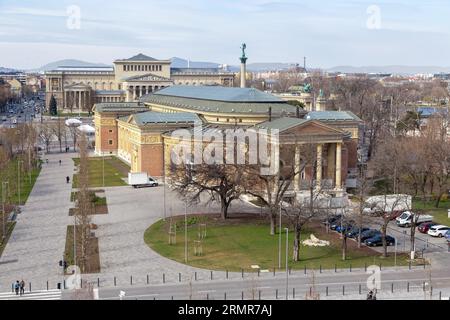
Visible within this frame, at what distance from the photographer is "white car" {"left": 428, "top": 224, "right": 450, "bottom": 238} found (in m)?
44.5

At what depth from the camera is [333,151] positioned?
61562 mm

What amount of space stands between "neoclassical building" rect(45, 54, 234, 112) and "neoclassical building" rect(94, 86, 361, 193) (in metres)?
70.7

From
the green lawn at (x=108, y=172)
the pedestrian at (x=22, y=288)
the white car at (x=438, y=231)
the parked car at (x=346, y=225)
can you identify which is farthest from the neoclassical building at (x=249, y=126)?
the pedestrian at (x=22, y=288)

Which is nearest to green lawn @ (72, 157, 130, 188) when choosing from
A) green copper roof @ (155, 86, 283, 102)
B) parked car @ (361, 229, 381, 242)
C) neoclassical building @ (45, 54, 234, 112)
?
green copper roof @ (155, 86, 283, 102)

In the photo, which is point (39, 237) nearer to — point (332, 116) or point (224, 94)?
point (224, 94)

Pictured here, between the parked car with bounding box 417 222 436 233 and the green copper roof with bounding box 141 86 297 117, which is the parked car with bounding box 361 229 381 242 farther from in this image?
the green copper roof with bounding box 141 86 297 117

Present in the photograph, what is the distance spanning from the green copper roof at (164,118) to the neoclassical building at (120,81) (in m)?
78.1

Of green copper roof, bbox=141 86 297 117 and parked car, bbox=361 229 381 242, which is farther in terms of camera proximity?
green copper roof, bbox=141 86 297 117

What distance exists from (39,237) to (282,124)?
25700 millimetres

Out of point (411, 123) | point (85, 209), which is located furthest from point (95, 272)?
point (411, 123)

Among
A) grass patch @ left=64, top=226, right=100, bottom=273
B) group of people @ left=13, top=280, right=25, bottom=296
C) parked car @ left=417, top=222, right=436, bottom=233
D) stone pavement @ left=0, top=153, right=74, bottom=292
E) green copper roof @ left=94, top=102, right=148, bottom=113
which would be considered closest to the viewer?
group of people @ left=13, top=280, right=25, bottom=296

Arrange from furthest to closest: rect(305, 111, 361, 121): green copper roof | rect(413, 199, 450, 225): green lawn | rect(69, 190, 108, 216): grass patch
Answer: rect(305, 111, 361, 121): green copper roof
rect(69, 190, 108, 216): grass patch
rect(413, 199, 450, 225): green lawn

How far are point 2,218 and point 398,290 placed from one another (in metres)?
31.8
